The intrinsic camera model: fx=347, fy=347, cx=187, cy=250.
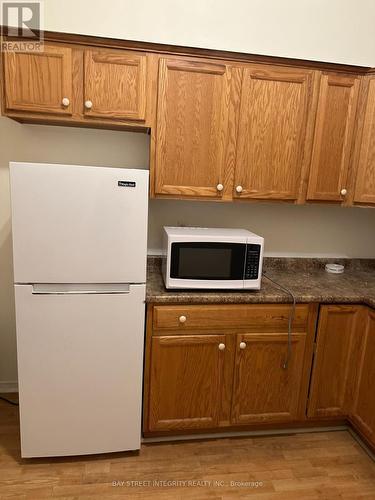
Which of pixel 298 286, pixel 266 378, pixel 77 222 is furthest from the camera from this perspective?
pixel 298 286

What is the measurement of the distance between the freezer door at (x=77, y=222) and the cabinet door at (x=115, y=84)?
451 millimetres

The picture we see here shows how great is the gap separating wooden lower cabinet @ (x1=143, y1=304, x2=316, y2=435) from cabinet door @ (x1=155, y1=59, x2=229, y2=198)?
71 cm

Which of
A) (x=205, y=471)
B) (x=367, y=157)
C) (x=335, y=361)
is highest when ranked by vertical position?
(x=367, y=157)

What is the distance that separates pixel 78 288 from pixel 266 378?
118 centimetres

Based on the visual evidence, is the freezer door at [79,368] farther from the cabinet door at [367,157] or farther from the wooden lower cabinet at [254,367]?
the cabinet door at [367,157]

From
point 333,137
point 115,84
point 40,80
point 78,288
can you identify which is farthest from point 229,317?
point 40,80

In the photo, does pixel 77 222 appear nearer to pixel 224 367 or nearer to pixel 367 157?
pixel 224 367

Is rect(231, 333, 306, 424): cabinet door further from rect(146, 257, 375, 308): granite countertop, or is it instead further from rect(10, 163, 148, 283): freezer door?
rect(10, 163, 148, 283): freezer door

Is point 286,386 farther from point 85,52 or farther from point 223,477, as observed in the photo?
point 85,52

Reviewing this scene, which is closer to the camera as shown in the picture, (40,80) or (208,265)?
(40,80)

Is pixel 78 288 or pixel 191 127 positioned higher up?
pixel 191 127

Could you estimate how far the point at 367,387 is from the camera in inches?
78.3

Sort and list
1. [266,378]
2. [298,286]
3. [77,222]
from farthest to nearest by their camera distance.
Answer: [298,286] → [266,378] → [77,222]

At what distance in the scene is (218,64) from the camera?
6.30 feet
